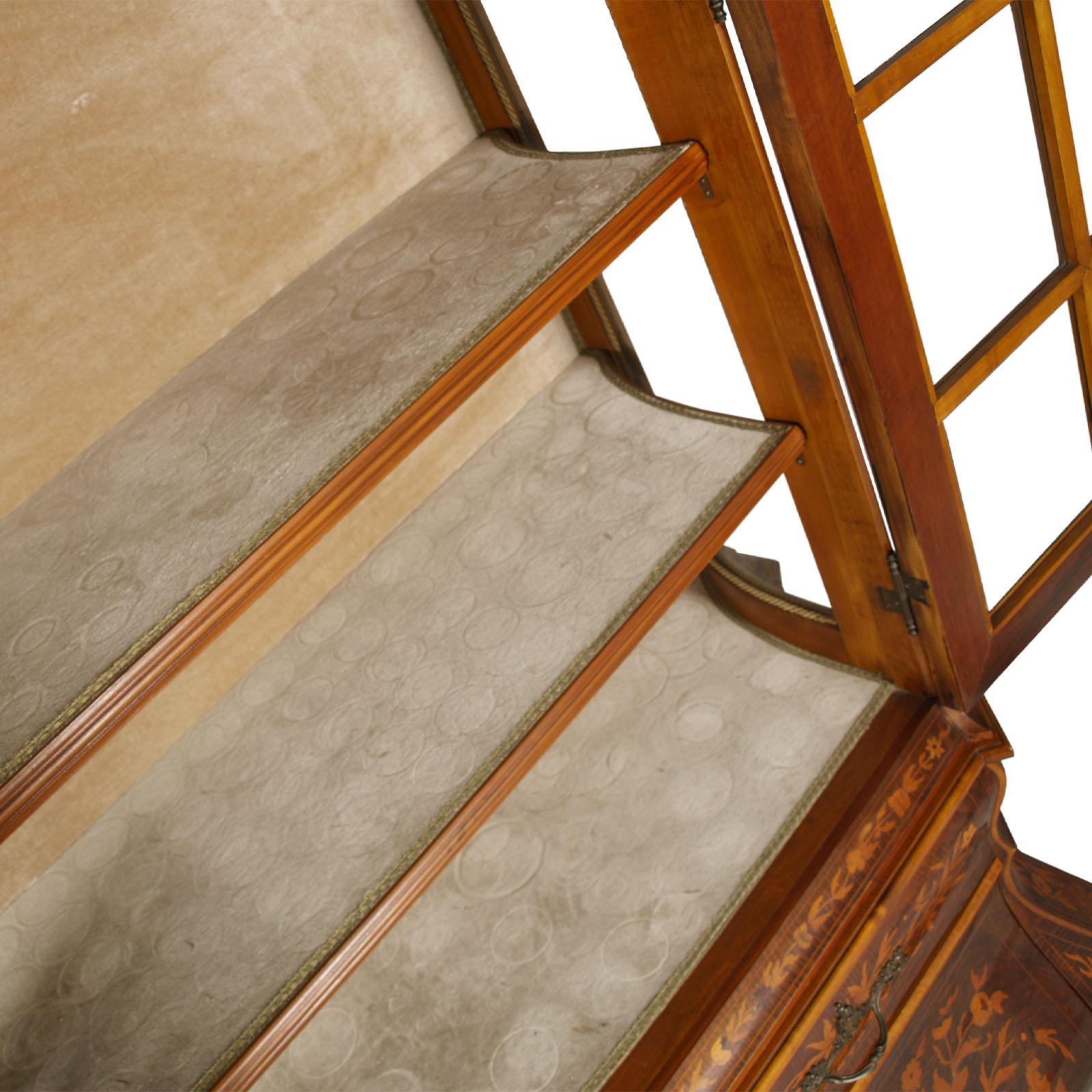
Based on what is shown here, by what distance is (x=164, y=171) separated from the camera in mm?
1118

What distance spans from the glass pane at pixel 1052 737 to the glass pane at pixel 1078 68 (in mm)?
691

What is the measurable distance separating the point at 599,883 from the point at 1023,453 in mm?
799

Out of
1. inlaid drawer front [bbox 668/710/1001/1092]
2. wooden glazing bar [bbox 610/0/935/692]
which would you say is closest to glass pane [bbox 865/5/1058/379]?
wooden glazing bar [bbox 610/0/935/692]

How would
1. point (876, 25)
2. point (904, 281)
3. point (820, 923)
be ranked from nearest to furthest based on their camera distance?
point (876, 25)
point (904, 281)
point (820, 923)

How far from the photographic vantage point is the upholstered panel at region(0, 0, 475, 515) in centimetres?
104

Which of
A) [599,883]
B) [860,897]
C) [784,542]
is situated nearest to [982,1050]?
[860,897]

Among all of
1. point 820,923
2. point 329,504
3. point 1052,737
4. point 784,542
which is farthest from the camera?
point 1052,737

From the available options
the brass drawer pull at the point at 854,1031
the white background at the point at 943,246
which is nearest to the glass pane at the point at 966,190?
the white background at the point at 943,246

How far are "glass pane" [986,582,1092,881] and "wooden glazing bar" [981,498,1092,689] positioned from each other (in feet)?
0.20

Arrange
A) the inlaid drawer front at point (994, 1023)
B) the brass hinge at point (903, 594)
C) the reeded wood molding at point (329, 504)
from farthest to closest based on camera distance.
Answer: the inlaid drawer front at point (994, 1023) < the brass hinge at point (903, 594) < the reeded wood molding at point (329, 504)

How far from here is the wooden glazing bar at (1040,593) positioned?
1.50m

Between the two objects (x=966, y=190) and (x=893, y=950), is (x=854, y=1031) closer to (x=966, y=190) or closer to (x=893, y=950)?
(x=893, y=950)

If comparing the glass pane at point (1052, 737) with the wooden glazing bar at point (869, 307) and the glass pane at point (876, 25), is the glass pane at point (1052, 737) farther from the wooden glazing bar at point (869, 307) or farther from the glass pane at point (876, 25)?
the glass pane at point (876, 25)

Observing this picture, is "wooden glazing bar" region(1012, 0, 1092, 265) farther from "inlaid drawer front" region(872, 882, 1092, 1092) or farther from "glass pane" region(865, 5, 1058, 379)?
"inlaid drawer front" region(872, 882, 1092, 1092)
